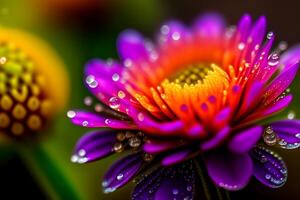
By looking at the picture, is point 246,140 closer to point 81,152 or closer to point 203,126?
point 203,126

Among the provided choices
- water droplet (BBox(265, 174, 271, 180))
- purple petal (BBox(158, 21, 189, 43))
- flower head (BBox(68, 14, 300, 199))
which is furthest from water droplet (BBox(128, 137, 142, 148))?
purple petal (BBox(158, 21, 189, 43))

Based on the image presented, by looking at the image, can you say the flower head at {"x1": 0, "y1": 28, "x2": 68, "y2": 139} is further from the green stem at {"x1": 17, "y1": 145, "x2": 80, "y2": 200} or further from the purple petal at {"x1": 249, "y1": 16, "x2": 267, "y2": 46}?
the purple petal at {"x1": 249, "y1": 16, "x2": 267, "y2": 46}

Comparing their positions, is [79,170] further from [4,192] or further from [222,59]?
[222,59]

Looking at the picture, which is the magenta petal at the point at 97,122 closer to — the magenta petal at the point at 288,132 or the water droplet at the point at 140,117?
the water droplet at the point at 140,117

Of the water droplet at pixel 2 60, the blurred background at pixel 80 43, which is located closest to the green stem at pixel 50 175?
the blurred background at pixel 80 43

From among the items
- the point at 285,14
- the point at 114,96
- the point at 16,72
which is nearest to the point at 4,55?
the point at 16,72

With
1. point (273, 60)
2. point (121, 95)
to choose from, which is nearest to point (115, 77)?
point (121, 95)
